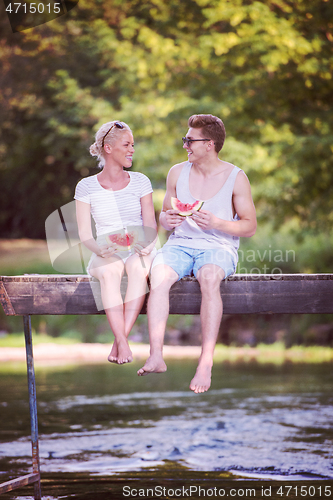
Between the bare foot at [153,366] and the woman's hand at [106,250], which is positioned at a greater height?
the woman's hand at [106,250]

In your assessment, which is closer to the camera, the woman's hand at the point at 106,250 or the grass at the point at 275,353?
the woman's hand at the point at 106,250

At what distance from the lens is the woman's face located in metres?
4.16

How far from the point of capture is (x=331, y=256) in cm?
1165

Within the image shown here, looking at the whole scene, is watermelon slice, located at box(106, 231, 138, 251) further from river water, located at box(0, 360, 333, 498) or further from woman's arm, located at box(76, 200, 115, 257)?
river water, located at box(0, 360, 333, 498)

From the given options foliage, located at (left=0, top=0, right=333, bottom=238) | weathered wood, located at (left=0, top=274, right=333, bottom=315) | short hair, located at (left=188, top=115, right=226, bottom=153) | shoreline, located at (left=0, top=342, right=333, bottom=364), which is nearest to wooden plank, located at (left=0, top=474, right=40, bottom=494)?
weathered wood, located at (left=0, top=274, right=333, bottom=315)

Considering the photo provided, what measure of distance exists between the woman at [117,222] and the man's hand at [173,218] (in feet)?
0.69

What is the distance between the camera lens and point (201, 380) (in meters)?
3.62

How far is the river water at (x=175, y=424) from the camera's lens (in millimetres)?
5203

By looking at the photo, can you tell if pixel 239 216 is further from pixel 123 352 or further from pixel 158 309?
pixel 123 352

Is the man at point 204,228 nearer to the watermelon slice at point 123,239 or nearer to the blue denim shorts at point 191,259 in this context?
the blue denim shorts at point 191,259

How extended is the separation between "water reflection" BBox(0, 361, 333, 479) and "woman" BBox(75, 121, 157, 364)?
1826 mm

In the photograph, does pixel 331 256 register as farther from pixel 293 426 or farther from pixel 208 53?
pixel 293 426

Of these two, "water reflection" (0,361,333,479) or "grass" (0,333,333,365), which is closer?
"water reflection" (0,361,333,479)

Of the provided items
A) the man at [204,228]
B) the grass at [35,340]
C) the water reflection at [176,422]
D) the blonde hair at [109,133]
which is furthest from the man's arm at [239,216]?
the grass at [35,340]
